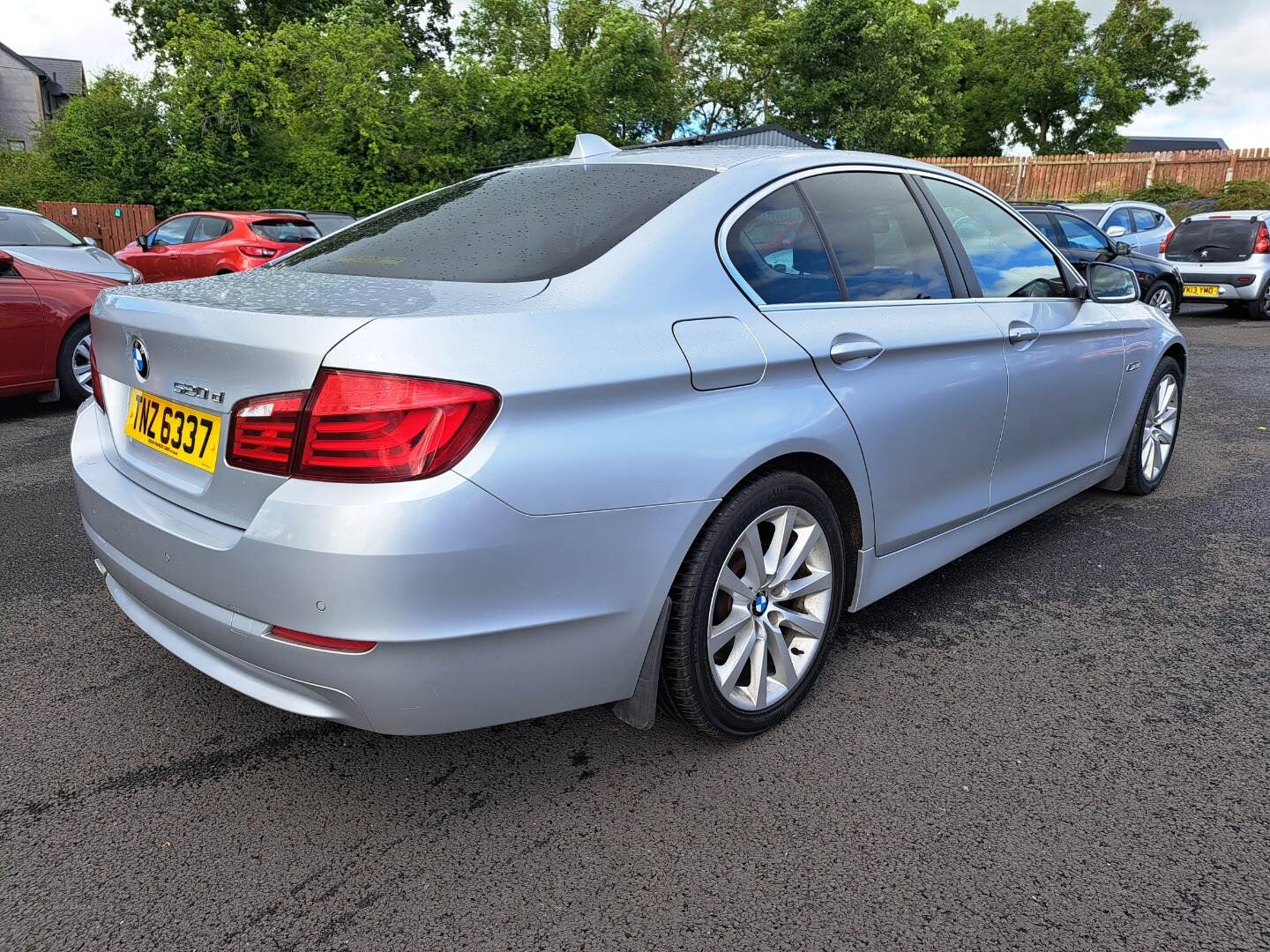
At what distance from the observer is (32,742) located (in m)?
2.41

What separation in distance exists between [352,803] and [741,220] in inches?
69.2

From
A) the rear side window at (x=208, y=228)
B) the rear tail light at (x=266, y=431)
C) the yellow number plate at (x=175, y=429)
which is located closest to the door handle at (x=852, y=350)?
the rear tail light at (x=266, y=431)

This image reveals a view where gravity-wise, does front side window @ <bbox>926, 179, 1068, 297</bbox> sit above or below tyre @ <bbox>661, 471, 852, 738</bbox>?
above

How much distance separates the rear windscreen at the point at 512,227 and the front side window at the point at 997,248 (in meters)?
1.19

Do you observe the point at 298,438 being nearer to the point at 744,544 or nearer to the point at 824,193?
the point at 744,544

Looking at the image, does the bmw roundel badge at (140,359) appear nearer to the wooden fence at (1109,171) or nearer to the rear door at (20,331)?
the rear door at (20,331)

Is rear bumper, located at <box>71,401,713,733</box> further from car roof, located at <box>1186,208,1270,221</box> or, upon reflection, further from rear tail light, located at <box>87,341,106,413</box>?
car roof, located at <box>1186,208,1270,221</box>

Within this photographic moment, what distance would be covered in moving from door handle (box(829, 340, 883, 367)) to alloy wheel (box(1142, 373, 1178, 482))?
251cm

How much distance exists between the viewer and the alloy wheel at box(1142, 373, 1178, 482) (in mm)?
4465

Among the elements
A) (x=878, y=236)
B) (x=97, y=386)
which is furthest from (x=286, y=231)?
(x=878, y=236)

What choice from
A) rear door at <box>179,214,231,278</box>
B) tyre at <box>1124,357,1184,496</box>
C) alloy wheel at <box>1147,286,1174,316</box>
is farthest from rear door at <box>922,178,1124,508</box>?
rear door at <box>179,214,231,278</box>

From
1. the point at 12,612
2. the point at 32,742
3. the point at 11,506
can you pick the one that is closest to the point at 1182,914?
the point at 32,742

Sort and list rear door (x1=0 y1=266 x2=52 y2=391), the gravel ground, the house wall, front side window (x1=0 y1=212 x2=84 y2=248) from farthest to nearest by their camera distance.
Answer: the house wall, front side window (x1=0 y1=212 x2=84 y2=248), rear door (x1=0 y1=266 x2=52 y2=391), the gravel ground

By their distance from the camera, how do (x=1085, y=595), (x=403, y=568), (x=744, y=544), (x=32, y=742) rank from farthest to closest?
(x=1085, y=595)
(x=32, y=742)
(x=744, y=544)
(x=403, y=568)
